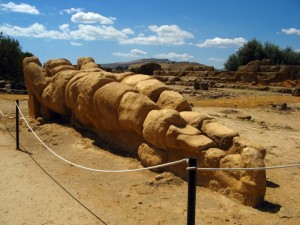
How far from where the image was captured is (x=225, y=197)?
4902 millimetres

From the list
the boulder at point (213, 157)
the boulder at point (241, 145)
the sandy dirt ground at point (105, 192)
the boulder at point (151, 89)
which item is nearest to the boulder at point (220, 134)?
the boulder at point (241, 145)

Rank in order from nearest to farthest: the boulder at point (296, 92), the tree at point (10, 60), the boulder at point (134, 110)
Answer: the boulder at point (134, 110), the boulder at point (296, 92), the tree at point (10, 60)

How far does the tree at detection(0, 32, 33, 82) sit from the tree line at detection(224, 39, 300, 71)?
63.8 ft

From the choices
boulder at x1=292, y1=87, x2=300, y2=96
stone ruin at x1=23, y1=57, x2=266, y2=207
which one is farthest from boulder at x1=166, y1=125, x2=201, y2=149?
boulder at x1=292, y1=87, x2=300, y2=96

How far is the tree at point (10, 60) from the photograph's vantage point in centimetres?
2353

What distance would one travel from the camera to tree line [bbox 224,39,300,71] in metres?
31.1

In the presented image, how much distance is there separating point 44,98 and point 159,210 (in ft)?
19.4

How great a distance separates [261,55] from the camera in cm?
3262

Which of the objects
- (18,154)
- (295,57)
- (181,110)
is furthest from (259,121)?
(295,57)

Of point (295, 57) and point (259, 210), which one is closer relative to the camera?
point (259, 210)

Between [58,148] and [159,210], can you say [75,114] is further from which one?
Result: [159,210]

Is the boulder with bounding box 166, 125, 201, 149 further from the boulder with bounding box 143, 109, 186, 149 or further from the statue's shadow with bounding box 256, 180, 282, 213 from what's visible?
the statue's shadow with bounding box 256, 180, 282, 213

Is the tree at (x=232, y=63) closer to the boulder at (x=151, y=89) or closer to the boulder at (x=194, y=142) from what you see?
the boulder at (x=151, y=89)

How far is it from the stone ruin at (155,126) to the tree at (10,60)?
1581 cm
